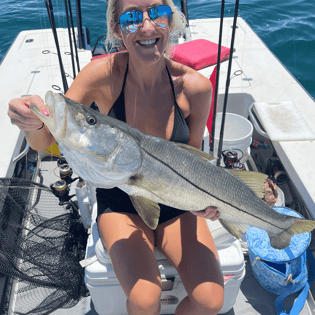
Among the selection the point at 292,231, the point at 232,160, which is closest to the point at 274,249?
the point at 292,231

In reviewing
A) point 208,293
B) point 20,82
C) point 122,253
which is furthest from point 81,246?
point 20,82

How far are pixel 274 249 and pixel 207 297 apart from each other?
1.09 meters

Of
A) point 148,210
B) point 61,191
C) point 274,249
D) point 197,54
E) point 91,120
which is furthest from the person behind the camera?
point 197,54

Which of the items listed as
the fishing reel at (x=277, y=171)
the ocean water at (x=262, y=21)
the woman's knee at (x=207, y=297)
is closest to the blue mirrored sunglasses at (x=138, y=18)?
the woman's knee at (x=207, y=297)

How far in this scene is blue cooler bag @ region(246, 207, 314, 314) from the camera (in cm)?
254

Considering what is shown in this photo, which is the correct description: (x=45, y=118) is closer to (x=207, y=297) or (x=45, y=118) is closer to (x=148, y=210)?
(x=148, y=210)

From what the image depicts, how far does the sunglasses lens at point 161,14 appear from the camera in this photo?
6.25ft

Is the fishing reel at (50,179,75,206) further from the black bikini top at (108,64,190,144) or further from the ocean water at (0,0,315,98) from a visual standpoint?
the ocean water at (0,0,315,98)

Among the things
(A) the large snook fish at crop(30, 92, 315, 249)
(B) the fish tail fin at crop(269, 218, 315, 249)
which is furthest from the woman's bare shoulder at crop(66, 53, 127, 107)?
(B) the fish tail fin at crop(269, 218, 315, 249)

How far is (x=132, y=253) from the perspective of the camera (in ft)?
6.32

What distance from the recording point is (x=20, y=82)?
15.6ft

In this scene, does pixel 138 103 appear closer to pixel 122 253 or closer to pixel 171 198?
pixel 171 198

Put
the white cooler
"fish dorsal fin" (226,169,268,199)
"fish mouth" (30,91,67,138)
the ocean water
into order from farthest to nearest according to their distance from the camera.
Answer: the ocean water
the white cooler
"fish dorsal fin" (226,169,268,199)
"fish mouth" (30,91,67,138)

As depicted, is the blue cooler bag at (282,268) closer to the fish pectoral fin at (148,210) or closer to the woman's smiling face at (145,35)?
the fish pectoral fin at (148,210)
